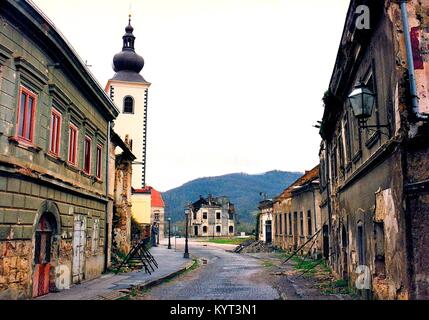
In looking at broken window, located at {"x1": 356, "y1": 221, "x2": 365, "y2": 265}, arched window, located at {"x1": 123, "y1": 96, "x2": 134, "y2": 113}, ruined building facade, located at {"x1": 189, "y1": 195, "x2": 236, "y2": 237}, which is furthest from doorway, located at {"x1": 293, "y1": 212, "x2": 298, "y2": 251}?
ruined building facade, located at {"x1": 189, "y1": 195, "x2": 236, "y2": 237}

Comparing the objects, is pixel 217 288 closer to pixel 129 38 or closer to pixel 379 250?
pixel 379 250

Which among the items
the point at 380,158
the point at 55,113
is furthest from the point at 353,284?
the point at 55,113

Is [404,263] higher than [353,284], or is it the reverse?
[404,263]

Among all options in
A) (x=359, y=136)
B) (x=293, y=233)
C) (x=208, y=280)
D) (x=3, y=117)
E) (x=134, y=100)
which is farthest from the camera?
(x=134, y=100)

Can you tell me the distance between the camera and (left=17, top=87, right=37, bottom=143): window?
10.3 m

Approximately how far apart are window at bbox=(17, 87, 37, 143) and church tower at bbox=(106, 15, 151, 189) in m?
35.0

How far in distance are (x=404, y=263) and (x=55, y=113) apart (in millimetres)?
9892

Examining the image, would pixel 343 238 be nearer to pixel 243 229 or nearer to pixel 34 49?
pixel 34 49

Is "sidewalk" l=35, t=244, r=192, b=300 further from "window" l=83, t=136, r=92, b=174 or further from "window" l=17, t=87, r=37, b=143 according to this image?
"window" l=17, t=87, r=37, b=143

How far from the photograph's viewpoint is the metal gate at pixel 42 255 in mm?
11611

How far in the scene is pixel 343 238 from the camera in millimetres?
14695

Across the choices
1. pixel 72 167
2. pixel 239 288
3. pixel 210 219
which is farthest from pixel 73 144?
pixel 210 219

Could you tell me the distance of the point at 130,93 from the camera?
47344 mm

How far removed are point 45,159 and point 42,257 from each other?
2671mm
